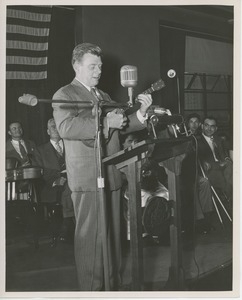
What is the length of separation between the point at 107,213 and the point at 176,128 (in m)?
0.51

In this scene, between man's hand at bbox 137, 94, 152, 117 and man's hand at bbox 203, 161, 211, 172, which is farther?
man's hand at bbox 203, 161, 211, 172

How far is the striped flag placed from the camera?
1.95m

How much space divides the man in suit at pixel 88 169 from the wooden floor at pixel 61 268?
0.10m

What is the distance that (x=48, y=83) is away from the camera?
79.9 inches

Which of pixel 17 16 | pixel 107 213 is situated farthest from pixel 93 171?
pixel 17 16

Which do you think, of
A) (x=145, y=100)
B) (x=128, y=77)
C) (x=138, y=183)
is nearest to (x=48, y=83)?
(x=128, y=77)

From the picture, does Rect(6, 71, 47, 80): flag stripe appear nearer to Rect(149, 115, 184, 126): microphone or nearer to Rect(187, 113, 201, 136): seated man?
Rect(149, 115, 184, 126): microphone

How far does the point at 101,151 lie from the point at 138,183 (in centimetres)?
20

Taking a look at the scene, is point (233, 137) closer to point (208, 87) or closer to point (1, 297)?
point (208, 87)

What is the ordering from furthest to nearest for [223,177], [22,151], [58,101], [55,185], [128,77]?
[223,177]
[55,185]
[22,151]
[128,77]
[58,101]

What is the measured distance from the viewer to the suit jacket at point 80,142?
1857 mm

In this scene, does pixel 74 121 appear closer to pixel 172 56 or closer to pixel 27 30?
pixel 27 30

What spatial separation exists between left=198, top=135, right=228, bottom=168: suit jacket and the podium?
38 centimetres

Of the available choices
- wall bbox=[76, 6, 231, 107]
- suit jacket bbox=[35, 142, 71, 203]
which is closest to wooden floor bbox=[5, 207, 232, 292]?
suit jacket bbox=[35, 142, 71, 203]
